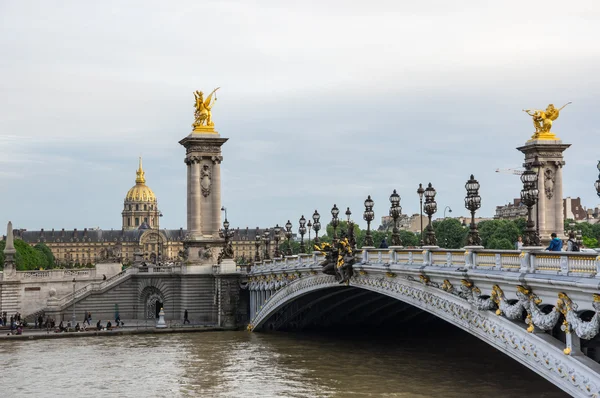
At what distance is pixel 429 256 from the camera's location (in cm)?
3139

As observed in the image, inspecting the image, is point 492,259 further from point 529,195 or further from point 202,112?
point 202,112

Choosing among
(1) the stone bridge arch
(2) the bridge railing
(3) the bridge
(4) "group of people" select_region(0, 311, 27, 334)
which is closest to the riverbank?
(4) "group of people" select_region(0, 311, 27, 334)

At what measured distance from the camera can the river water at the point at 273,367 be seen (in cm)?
3669

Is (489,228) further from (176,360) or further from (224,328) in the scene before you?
(176,360)

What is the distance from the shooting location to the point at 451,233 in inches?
3944

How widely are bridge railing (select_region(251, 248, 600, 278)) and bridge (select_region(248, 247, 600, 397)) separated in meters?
0.02

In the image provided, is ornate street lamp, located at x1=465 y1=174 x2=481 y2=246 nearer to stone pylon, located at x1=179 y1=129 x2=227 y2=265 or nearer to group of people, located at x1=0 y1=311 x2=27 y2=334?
group of people, located at x1=0 y1=311 x2=27 y2=334

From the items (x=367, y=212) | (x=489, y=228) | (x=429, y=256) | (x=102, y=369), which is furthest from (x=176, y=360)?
(x=489, y=228)

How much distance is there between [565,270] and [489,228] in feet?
253

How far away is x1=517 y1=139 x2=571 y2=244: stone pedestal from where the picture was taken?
65938 millimetres

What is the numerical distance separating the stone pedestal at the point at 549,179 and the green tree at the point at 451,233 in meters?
28.6

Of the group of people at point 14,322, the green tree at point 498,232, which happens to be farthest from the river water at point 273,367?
the green tree at point 498,232

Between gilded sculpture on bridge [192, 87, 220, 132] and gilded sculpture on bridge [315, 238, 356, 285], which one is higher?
gilded sculpture on bridge [192, 87, 220, 132]

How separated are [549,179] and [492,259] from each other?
42707 millimetres
